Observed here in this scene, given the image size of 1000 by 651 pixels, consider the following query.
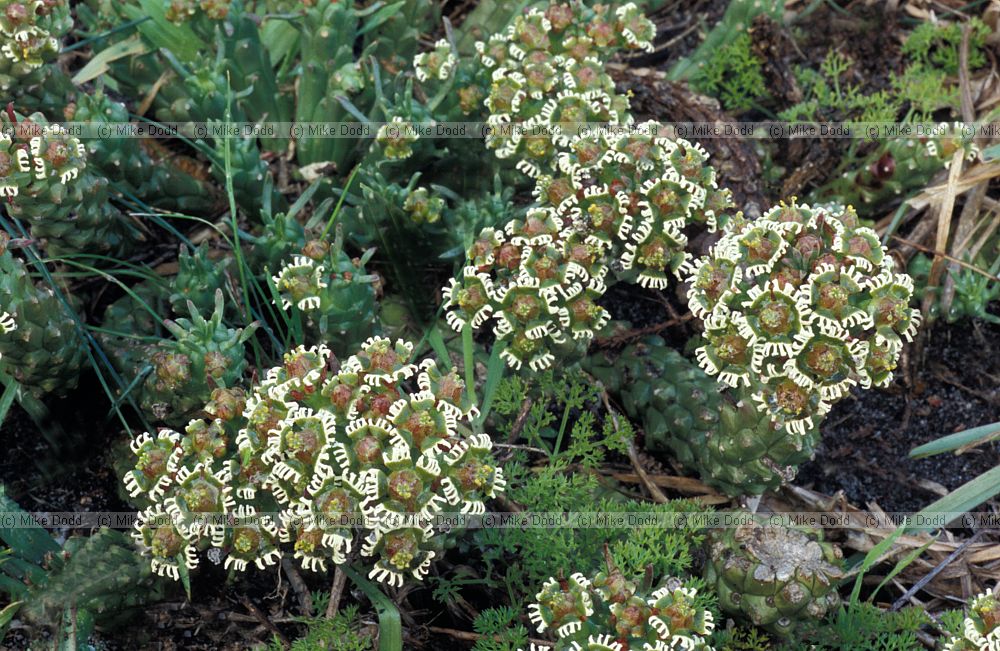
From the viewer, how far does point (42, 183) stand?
10.2ft

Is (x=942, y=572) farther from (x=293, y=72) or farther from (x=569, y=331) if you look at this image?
(x=293, y=72)

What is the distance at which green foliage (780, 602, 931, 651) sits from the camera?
9.81ft

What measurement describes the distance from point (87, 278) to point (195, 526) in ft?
5.07

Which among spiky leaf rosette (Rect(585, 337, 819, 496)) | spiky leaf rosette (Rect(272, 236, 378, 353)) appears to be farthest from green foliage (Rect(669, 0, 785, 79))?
spiky leaf rosette (Rect(272, 236, 378, 353))

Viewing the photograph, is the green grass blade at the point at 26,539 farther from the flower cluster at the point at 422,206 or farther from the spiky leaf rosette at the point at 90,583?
the flower cluster at the point at 422,206

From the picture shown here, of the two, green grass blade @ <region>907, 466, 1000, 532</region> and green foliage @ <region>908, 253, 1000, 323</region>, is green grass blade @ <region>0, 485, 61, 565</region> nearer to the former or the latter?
green grass blade @ <region>907, 466, 1000, 532</region>

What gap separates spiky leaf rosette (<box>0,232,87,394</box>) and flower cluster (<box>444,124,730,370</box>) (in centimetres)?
120

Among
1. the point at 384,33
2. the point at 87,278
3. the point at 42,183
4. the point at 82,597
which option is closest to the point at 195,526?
the point at 82,597

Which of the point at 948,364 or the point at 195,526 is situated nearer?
the point at 195,526

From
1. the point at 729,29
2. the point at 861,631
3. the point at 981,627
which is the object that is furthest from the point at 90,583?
the point at 729,29

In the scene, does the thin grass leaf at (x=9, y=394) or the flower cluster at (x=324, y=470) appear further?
the thin grass leaf at (x=9, y=394)

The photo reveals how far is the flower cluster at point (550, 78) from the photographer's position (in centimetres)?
346

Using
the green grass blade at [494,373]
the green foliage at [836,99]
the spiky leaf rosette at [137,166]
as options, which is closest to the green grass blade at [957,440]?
the green foliage at [836,99]

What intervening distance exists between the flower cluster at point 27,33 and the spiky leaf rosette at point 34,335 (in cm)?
67
